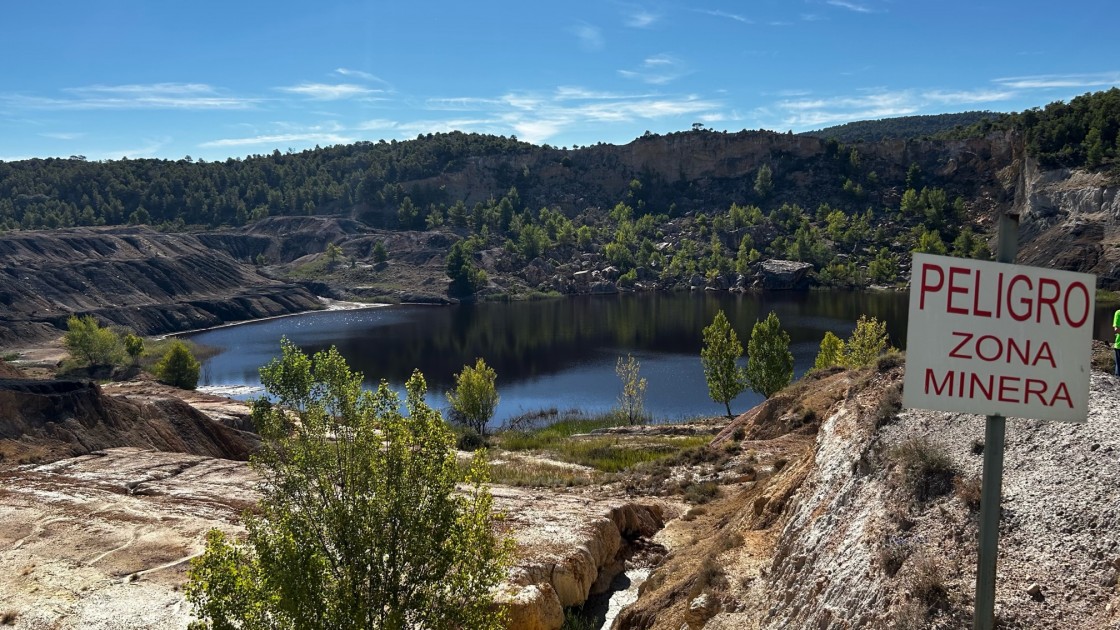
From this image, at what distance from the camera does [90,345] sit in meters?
63.8

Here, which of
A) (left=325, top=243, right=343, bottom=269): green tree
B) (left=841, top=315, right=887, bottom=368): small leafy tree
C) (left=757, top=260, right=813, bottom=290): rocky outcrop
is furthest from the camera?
(left=325, top=243, right=343, bottom=269): green tree

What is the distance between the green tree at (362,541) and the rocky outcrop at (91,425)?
69.4ft

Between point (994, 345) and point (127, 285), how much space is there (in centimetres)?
12815

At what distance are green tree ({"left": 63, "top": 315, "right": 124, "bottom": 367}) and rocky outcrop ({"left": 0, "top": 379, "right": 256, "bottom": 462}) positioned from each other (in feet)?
111

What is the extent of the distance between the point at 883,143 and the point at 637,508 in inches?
6117

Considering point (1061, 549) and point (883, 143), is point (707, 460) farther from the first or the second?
point (883, 143)

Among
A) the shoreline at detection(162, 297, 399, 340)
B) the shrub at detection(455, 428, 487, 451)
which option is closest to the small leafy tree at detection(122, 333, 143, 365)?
the shoreline at detection(162, 297, 399, 340)

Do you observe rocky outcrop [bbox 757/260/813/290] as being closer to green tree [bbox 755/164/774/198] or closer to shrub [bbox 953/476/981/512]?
green tree [bbox 755/164/774/198]

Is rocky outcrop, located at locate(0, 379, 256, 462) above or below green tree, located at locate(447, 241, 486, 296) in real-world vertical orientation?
below

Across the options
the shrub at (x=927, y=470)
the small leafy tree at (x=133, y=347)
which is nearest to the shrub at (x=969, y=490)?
the shrub at (x=927, y=470)

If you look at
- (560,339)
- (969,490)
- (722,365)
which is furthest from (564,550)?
(560,339)

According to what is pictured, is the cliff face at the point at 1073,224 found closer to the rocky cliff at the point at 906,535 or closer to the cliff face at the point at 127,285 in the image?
the rocky cliff at the point at 906,535

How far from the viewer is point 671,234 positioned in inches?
5984

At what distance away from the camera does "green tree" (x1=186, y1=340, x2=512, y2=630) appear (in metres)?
9.16
